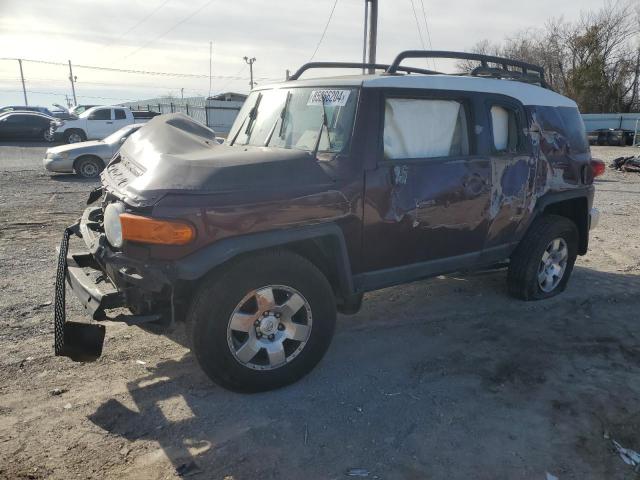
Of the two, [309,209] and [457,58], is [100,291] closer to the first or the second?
[309,209]

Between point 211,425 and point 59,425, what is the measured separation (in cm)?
87

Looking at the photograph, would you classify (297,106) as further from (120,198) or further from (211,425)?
(211,425)

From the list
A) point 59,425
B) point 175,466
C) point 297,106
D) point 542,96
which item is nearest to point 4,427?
point 59,425

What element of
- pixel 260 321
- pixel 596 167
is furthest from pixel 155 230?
pixel 596 167

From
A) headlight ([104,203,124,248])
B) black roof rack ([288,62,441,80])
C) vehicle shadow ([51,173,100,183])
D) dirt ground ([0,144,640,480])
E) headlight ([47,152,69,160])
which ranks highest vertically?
black roof rack ([288,62,441,80])

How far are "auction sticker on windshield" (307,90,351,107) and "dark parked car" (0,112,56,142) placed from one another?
23.1 metres

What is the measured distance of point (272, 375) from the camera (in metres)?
3.22

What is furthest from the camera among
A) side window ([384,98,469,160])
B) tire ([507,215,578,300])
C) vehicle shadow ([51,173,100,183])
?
vehicle shadow ([51,173,100,183])

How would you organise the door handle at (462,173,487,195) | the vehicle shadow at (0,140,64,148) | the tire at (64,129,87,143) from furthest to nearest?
the vehicle shadow at (0,140,64,148), the tire at (64,129,87,143), the door handle at (462,173,487,195)

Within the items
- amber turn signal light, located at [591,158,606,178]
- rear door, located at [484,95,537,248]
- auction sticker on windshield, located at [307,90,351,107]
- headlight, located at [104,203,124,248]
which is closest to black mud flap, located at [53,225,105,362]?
headlight, located at [104,203,124,248]

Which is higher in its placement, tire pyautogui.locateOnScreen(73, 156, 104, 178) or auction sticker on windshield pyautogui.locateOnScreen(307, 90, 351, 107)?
auction sticker on windshield pyautogui.locateOnScreen(307, 90, 351, 107)

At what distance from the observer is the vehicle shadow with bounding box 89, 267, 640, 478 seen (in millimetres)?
2703

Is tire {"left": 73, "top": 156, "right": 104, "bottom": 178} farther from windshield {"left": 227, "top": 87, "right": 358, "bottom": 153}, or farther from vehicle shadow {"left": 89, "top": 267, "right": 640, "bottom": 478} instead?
vehicle shadow {"left": 89, "top": 267, "right": 640, "bottom": 478}

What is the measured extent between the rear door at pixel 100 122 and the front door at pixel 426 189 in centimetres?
2001
